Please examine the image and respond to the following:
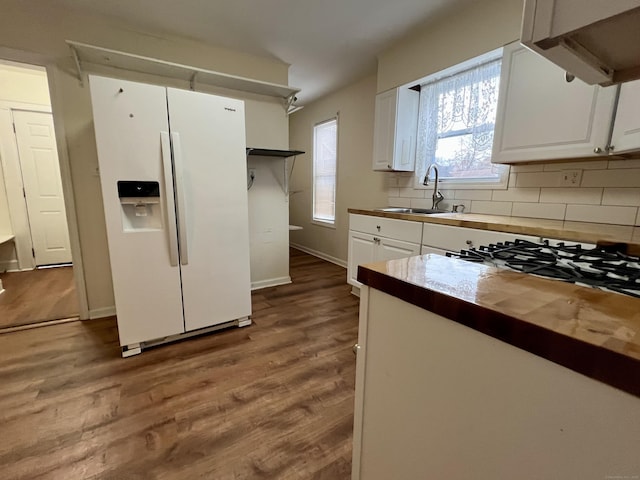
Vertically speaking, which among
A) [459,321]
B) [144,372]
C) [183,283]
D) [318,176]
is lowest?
[144,372]

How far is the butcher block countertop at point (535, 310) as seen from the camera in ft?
1.14

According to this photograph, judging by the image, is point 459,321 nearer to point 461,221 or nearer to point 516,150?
point 461,221

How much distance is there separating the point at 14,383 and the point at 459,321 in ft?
8.06

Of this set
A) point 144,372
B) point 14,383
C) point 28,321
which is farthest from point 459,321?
point 28,321

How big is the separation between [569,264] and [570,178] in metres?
1.55

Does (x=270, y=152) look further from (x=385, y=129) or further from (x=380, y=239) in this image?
(x=380, y=239)

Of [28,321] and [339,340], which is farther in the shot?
[28,321]

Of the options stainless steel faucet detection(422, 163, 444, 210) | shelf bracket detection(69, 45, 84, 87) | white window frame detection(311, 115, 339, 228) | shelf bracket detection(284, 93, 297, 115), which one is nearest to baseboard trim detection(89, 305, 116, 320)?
shelf bracket detection(69, 45, 84, 87)

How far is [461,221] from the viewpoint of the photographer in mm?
1860

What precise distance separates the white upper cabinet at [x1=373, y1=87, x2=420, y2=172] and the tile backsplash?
0.70 m

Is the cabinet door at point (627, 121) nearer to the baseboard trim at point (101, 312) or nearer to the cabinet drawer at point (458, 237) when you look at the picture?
the cabinet drawer at point (458, 237)

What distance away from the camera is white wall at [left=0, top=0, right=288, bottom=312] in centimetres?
216

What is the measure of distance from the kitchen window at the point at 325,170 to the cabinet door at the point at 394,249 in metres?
1.94

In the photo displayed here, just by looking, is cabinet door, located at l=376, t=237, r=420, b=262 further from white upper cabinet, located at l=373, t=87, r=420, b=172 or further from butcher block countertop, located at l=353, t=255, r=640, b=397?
butcher block countertop, located at l=353, t=255, r=640, b=397
